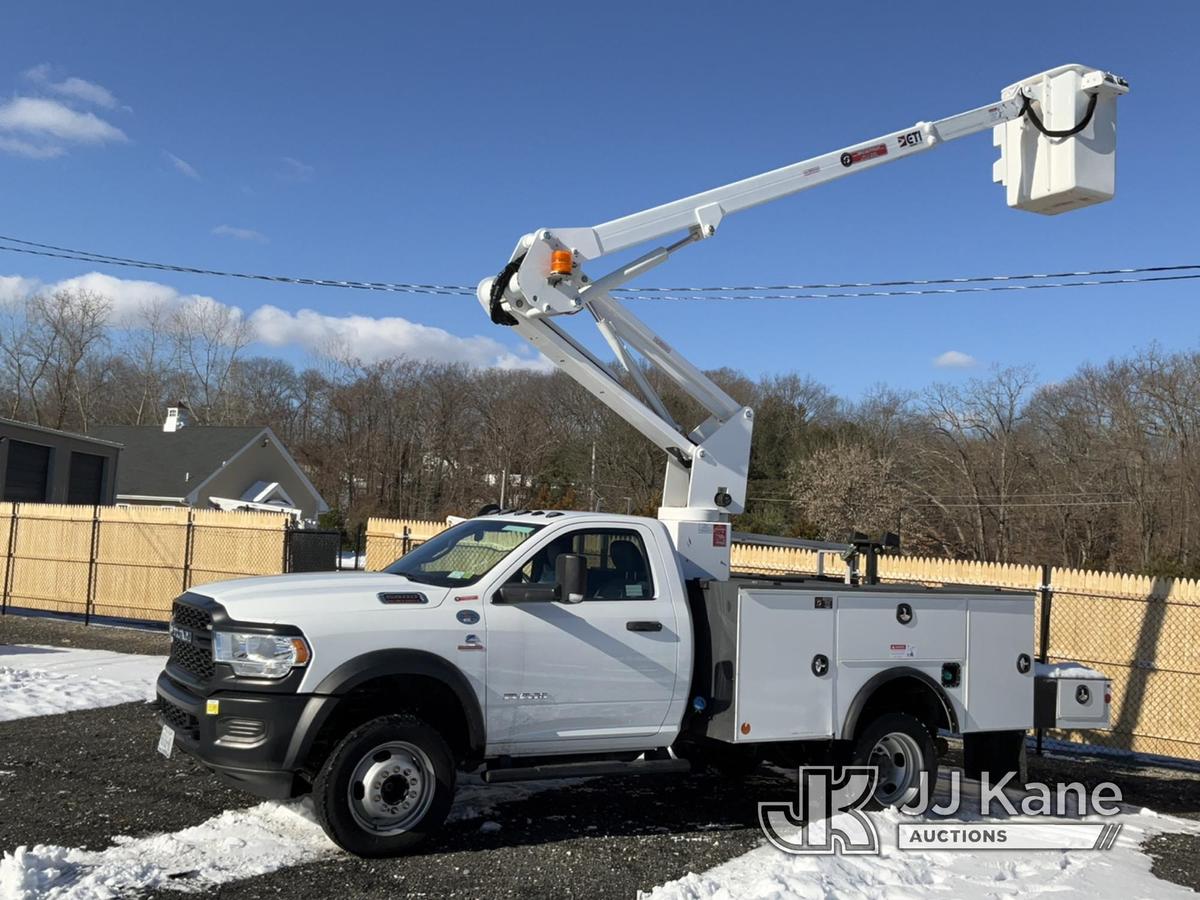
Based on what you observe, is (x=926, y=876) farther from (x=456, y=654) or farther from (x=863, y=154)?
(x=863, y=154)

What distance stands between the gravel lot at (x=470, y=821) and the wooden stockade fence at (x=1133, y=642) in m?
1.54

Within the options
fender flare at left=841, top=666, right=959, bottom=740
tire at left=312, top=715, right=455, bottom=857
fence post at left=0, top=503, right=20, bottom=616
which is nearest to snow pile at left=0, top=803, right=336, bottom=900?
tire at left=312, top=715, right=455, bottom=857

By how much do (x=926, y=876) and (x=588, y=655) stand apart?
239cm

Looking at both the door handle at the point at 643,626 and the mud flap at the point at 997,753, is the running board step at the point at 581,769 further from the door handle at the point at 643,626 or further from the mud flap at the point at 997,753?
the mud flap at the point at 997,753

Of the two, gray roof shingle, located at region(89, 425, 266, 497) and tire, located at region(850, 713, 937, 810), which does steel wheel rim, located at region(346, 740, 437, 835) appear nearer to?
tire, located at region(850, 713, 937, 810)

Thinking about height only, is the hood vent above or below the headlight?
above

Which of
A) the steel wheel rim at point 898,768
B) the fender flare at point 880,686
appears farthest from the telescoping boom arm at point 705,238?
the steel wheel rim at point 898,768

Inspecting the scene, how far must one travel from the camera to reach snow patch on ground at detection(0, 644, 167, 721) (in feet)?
33.7

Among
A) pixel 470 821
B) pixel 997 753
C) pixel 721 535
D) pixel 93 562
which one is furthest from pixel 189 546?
pixel 997 753

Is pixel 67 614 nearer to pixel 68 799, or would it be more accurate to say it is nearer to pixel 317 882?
pixel 68 799

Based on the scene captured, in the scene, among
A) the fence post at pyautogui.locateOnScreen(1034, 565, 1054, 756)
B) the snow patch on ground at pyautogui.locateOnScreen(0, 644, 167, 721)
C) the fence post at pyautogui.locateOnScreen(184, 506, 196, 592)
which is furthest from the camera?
the fence post at pyautogui.locateOnScreen(184, 506, 196, 592)

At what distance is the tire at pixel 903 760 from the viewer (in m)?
7.55

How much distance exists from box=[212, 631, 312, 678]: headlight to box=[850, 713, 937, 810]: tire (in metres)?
4.21

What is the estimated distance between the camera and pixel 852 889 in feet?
18.8
